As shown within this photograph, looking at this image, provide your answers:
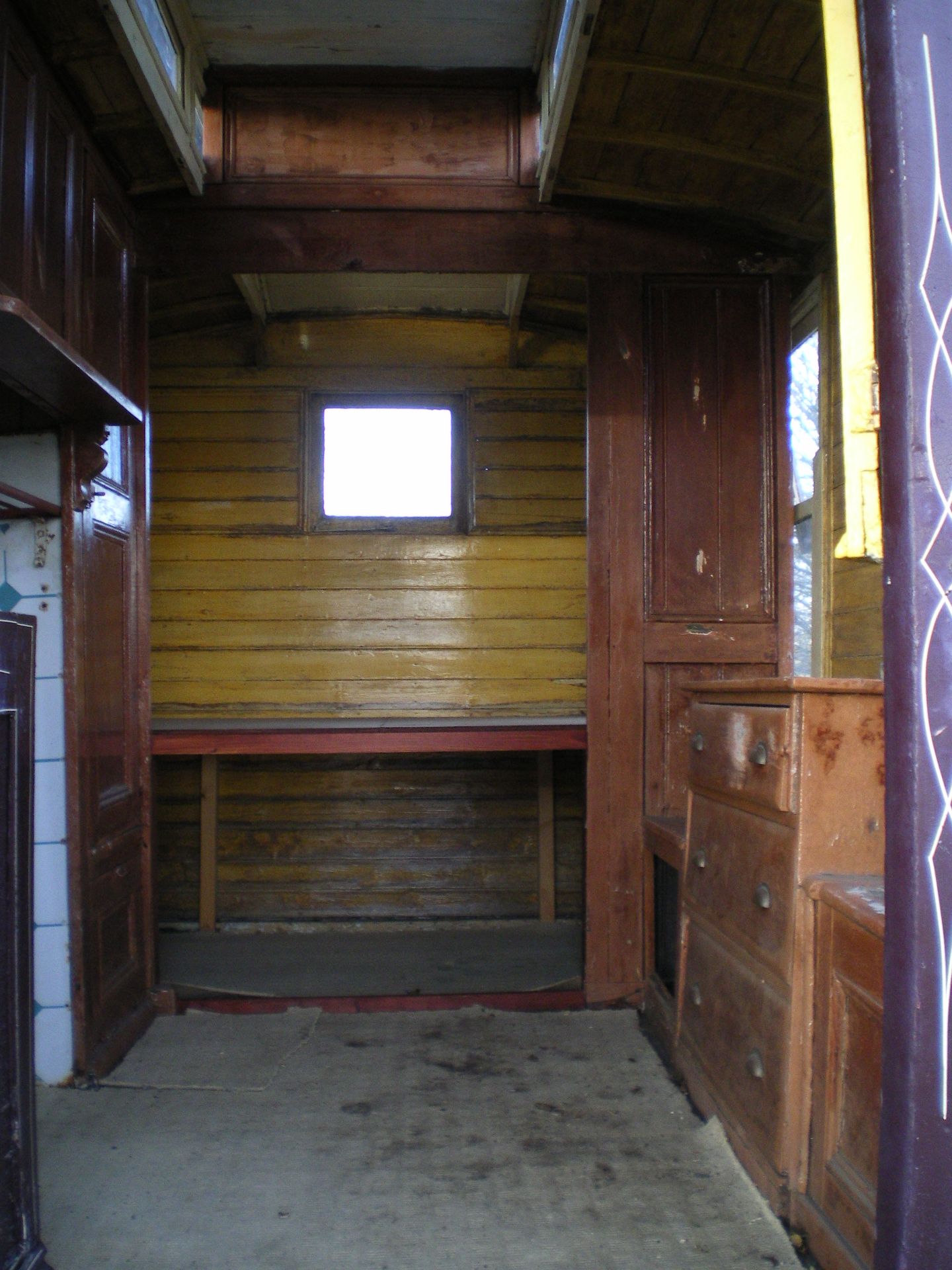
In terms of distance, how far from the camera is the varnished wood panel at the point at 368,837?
4582 millimetres

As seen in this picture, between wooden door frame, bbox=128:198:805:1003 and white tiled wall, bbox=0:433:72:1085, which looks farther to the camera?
wooden door frame, bbox=128:198:805:1003

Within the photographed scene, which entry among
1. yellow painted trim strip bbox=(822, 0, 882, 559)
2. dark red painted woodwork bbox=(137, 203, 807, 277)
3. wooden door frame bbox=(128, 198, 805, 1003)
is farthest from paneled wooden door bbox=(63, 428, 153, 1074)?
yellow painted trim strip bbox=(822, 0, 882, 559)

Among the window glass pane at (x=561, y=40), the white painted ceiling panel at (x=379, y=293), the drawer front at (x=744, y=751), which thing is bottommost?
the drawer front at (x=744, y=751)

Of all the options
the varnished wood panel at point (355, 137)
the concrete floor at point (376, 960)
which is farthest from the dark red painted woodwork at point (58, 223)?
the concrete floor at point (376, 960)

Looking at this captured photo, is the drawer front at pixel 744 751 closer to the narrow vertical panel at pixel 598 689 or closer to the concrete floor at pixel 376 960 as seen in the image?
the narrow vertical panel at pixel 598 689

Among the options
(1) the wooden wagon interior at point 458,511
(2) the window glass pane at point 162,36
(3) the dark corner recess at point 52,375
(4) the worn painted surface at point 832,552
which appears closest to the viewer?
(3) the dark corner recess at point 52,375

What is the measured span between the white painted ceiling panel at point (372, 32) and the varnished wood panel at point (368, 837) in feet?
9.64

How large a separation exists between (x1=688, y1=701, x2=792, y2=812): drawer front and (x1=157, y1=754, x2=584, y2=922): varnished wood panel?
204 cm

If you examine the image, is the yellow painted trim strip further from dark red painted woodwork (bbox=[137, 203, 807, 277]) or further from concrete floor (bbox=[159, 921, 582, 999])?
concrete floor (bbox=[159, 921, 582, 999])

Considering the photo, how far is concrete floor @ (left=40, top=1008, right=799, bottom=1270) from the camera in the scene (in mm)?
1919

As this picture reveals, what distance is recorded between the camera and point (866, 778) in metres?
1.96

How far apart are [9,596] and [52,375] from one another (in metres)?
0.79

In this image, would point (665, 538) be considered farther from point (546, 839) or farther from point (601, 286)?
point (546, 839)

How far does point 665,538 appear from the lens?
11.1 ft
